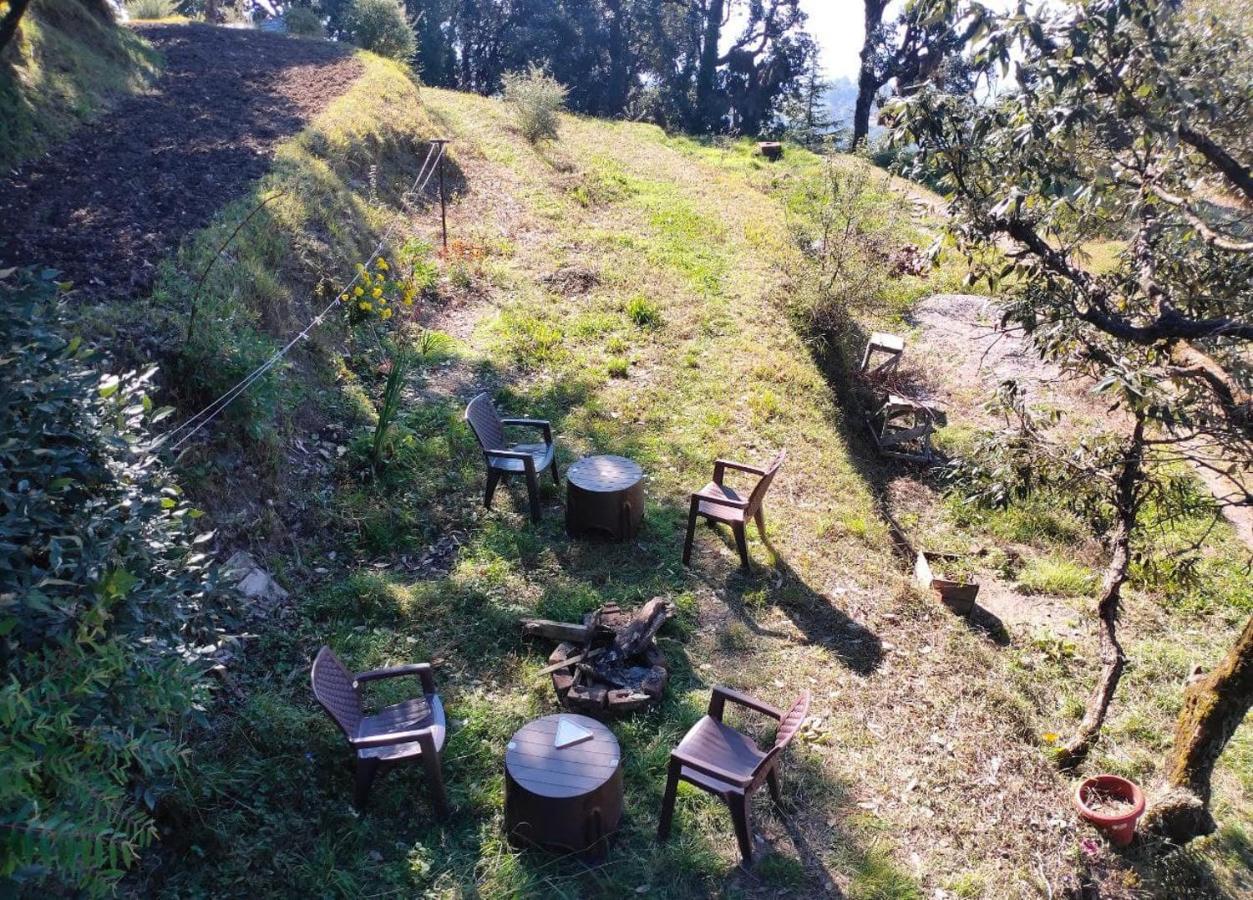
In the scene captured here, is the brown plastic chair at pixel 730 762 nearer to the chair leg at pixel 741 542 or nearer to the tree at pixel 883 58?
the chair leg at pixel 741 542

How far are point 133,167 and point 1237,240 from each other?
393 inches

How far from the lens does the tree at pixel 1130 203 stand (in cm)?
370

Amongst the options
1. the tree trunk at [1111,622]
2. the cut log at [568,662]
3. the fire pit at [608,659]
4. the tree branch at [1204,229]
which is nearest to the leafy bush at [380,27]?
the fire pit at [608,659]

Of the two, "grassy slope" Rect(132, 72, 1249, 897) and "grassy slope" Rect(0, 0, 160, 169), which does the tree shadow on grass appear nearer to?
"grassy slope" Rect(132, 72, 1249, 897)

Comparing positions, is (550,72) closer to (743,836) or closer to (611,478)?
(611,478)

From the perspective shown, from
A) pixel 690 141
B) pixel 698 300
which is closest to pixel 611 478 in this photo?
pixel 698 300

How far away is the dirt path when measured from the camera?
6.68m

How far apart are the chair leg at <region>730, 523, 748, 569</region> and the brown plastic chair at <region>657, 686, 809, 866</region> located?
208 centimetres

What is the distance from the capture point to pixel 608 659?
542 centimetres

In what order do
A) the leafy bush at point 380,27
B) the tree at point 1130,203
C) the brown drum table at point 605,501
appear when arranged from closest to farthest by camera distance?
the tree at point 1130,203 < the brown drum table at point 605,501 < the leafy bush at point 380,27

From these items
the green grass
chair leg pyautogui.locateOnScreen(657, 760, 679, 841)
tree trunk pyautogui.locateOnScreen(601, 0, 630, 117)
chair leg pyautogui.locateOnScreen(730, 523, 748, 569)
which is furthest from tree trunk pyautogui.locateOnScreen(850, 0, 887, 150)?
chair leg pyautogui.locateOnScreen(657, 760, 679, 841)

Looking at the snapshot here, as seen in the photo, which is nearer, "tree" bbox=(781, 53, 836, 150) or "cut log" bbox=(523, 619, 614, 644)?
"cut log" bbox=(523, 619, 614, 644)

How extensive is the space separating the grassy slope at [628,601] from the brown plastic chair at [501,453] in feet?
1.01

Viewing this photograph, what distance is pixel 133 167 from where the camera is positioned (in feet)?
28.3
